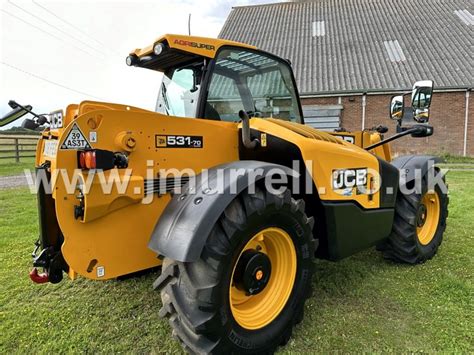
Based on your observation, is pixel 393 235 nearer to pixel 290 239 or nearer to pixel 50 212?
pixel 290 239

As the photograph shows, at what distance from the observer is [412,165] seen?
4160mm

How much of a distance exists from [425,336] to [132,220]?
2.22 m

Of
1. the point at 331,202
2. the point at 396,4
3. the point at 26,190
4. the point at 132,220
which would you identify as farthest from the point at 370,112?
the point at 132,220

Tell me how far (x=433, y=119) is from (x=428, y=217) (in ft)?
45.9

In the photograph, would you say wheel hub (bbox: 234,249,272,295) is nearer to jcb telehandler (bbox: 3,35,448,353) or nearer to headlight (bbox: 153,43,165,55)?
jcb telehandler (bbox: 3,35,448,353)

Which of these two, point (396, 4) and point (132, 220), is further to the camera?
point (396, 4)

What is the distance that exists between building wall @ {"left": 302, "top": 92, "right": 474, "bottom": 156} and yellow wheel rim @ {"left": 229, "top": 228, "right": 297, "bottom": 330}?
1544 centimetres

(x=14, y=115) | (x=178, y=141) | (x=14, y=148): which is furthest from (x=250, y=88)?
(x=14, y=148)

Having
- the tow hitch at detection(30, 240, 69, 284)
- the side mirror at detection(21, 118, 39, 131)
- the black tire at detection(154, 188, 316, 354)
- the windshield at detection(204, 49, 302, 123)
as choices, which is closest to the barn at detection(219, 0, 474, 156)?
the windshield at detection(204, 49, 302, 123)

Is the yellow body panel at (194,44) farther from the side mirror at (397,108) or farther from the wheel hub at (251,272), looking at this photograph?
the side mirror at (397,108)

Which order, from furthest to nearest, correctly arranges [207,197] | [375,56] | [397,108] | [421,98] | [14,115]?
[375,56], [397,108], [421,98], [14,115], [207,197]

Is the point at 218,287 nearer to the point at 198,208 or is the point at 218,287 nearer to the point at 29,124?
the point at 198,208

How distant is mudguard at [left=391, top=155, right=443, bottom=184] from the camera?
405 cm

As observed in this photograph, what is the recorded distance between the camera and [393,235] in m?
3.95
